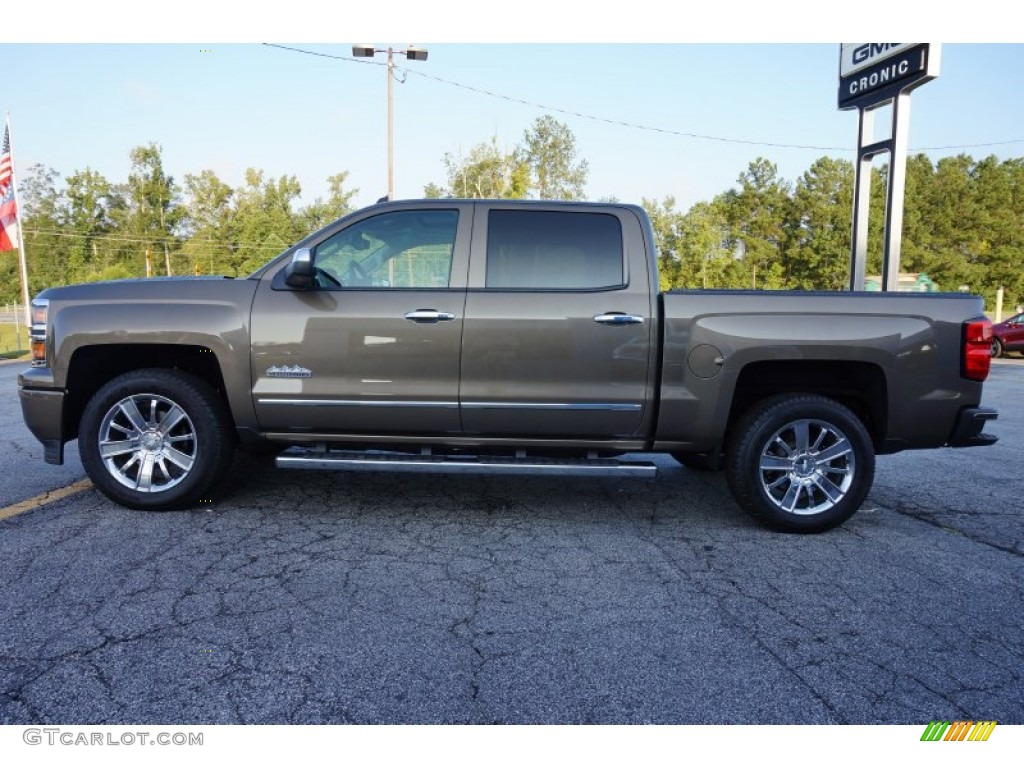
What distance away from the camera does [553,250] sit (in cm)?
436

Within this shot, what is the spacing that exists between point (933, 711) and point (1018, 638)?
0.88 meters

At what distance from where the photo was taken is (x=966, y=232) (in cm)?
5409

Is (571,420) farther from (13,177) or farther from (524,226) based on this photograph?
(13,177)

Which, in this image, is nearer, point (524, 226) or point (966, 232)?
point (524, 226)

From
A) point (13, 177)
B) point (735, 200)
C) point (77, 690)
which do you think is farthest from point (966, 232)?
point (77, 690)

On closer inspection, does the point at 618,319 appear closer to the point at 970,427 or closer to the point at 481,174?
the point at 970,427

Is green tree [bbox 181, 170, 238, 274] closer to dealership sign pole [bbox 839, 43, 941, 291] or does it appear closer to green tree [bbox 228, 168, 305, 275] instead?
green tree [bbox 228, 168, 305, 275]

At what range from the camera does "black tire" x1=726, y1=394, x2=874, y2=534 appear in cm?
413

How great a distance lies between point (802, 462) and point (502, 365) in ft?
6.16

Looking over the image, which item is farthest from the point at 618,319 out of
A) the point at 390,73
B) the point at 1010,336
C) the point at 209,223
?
the point at 209,223

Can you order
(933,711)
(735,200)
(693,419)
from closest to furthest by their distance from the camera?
(933,711), (693,419), (735,200)

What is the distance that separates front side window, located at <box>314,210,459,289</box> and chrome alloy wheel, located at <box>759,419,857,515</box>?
2252 millimetres

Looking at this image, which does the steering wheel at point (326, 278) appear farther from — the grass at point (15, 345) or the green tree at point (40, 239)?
the green tree at point (40, 239)

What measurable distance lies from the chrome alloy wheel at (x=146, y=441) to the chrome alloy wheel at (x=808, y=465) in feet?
11.5
